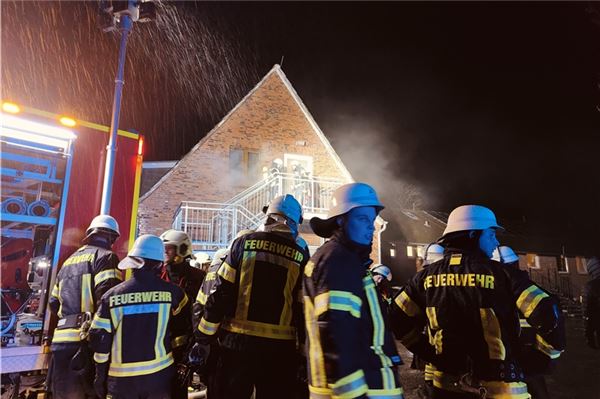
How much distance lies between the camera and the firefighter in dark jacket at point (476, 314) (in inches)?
97.0

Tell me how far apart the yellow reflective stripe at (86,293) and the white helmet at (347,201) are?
8.78ft

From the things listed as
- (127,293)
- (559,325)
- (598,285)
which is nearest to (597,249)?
(598,285)

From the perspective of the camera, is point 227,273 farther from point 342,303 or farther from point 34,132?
point 34,132

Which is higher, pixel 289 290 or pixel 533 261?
pixel 533 261

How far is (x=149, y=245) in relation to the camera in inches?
134

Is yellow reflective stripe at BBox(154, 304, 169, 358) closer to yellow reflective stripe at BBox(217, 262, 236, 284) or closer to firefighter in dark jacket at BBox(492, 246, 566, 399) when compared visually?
yellow reflective stripe at BBox(217, 262, 236, 284)

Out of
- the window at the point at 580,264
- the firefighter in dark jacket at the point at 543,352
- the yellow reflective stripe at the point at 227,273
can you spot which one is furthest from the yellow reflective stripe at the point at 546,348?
the window at the point at 580,264

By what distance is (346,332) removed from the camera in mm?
1840

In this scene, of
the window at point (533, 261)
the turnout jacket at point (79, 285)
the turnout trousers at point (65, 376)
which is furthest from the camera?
the window at point (533, 261)

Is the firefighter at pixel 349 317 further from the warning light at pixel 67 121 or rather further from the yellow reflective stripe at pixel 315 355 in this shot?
the warning light at pixel 67 121

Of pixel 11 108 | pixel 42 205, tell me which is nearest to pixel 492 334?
pixel 42 205

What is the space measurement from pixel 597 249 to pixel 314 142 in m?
21.3

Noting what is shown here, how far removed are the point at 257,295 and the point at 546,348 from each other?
2.08 metres

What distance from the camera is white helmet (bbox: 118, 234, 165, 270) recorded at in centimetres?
333
